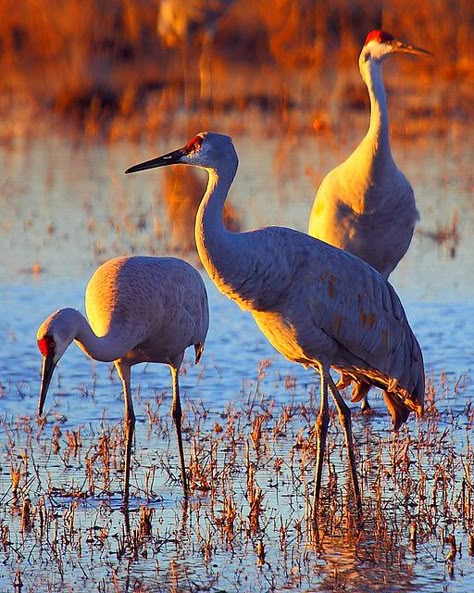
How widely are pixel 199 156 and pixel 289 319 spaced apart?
2.63 feet

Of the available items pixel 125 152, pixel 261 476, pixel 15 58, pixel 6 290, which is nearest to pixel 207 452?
pixel 261 476

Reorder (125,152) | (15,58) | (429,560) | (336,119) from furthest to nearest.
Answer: (15,58) → (336,119) → (125,152) → (429,560)

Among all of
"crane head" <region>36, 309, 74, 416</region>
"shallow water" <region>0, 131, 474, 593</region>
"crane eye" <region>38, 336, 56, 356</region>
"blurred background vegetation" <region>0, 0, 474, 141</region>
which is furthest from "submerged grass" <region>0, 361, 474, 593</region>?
"blurred background vegetation" <region>0, 0, 474, 141</region>

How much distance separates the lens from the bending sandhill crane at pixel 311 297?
598 centimetres

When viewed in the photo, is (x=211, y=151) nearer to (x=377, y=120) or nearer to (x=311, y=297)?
(x=311, y=297)

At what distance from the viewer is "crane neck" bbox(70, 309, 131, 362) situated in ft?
20.5

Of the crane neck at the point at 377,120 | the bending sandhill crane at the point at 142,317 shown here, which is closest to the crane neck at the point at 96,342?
the bending sandhill crane at the point at 142,317

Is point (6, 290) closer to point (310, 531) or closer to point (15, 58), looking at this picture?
point (310, 531)

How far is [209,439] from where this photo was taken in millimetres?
7207

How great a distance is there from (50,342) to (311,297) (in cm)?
113

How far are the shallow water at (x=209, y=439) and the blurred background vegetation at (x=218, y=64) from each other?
4.35m

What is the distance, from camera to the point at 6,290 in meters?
10.4

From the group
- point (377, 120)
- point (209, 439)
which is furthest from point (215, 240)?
point (377, 120)

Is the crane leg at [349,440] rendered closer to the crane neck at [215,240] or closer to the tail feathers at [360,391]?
the tail feathers at [360,391]
